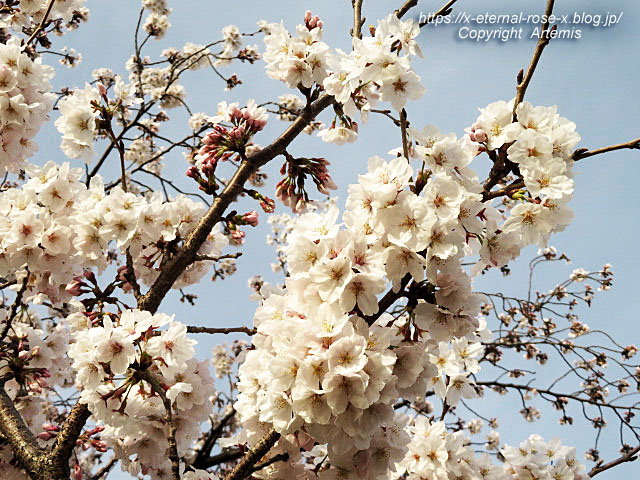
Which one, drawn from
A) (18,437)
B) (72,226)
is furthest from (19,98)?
(18,437)

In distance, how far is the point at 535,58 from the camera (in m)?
2.00

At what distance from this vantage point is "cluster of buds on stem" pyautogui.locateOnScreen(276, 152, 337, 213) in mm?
3381

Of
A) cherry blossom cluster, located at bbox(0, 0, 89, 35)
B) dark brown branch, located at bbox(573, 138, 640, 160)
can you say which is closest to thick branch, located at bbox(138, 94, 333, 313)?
dark brown branch, located at bbox(573, 138, 640, 160)

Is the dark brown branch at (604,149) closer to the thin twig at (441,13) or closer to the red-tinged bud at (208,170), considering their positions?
the thin twig at (441,13)

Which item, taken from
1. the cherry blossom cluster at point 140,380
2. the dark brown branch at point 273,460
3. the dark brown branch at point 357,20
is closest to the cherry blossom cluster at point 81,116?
the cherry blossom cluster at point 140,380

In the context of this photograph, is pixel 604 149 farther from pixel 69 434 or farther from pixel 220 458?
pixel 220 458

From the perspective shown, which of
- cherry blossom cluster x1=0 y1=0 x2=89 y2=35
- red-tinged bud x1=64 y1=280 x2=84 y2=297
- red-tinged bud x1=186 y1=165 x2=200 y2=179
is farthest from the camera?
cherry blossom cluster x1=0 y1=0 x2=89 y2=35

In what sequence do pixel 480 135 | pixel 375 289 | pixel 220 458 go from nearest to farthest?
pixel 375 289, pixel 480 135, pixel 220 458

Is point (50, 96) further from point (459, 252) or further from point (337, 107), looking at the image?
point (459, 252)

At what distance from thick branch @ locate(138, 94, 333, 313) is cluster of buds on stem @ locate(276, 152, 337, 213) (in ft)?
0.47

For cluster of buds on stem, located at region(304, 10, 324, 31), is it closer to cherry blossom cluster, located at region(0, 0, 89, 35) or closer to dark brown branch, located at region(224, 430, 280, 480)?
dark brown branch, located at region(224, 430, 280, 480)

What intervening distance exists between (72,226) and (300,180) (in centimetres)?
142

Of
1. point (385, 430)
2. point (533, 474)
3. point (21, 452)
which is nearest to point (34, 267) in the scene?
point (21, 452)

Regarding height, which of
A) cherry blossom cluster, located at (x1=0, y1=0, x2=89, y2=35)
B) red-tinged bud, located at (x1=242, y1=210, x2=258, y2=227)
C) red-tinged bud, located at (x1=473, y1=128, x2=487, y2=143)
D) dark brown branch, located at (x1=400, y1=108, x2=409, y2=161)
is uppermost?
cherry blossom cluster, located at (x1=0, y1=0, x2=89, y2=35)
